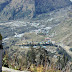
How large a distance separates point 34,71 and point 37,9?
619ft

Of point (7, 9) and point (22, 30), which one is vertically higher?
point (7, 9)

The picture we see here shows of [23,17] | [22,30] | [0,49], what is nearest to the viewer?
[0,49]

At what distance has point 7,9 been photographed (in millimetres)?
185875

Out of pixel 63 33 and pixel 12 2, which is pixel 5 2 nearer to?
pixel 12 2

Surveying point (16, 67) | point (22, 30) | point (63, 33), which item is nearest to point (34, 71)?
point (16, 67)

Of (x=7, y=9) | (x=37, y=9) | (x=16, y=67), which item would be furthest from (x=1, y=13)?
(x=16, y=67)

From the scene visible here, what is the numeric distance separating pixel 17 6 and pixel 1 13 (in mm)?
21721

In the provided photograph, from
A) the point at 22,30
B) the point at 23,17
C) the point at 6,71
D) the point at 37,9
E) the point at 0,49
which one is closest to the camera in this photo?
the point at 0,49

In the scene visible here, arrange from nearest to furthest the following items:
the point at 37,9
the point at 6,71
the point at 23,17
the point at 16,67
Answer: the point at 6,71 → the point at 16,67 → the point at 23,17 → the point at 37,9

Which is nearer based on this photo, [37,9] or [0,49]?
[0,49]

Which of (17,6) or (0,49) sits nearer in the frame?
(0,49)

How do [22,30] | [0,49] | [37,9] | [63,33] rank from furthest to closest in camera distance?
[37,9]
[22,30]
[63,33]
[0,49]

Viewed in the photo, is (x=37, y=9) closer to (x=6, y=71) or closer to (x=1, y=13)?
(x=1, y=13)

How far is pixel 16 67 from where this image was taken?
6.46 metres
